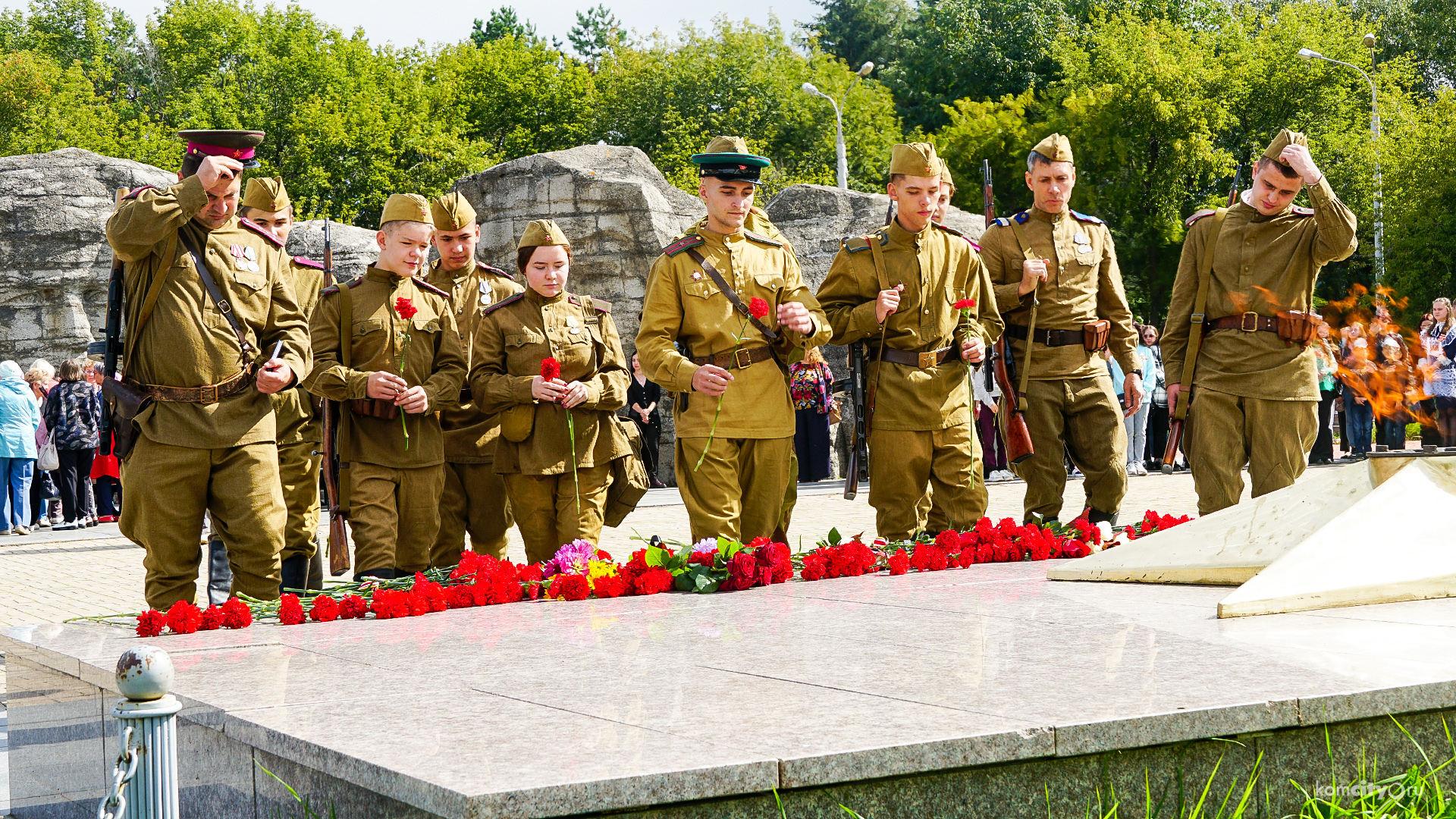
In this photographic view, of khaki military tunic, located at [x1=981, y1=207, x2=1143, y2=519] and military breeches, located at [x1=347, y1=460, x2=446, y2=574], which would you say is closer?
military breeches, located at [x1=347, y1=460, x2=446, y2=574]

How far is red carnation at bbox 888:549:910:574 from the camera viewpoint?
6180 millimetres

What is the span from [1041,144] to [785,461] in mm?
2434

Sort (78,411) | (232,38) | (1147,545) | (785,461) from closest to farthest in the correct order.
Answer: (1147,545) < (785,461) < (78,411) < (232,38)

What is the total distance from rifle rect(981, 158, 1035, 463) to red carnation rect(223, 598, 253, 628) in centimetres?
376

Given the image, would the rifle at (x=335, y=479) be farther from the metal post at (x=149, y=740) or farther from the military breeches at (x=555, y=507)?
the metal post at (x=149, y=740)

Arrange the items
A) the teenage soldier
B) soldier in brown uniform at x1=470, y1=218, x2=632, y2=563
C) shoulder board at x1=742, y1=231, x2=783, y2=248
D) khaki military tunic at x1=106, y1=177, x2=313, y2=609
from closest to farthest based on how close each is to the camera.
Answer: khaki military tunic at x1=106, y1=177, x2=313, y2=609
the teenage soldier
shoulder board at x1=742, y1=231, x2=783, y2=248
soldier in brown uniform at x1=470, y1=218, x2=632, y2=563

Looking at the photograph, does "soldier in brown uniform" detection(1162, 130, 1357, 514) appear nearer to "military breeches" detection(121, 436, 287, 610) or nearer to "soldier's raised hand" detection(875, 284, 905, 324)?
"soldier's raised hand" detection(875, 284, 905, 324)

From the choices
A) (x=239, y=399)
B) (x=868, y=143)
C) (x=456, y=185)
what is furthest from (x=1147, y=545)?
(x=868, y=143)

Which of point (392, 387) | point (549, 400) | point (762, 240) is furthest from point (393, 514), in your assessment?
point (762, 240)

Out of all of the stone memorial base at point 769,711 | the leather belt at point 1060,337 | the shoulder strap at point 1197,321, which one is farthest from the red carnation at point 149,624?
the shoulder strap at point 1197,321

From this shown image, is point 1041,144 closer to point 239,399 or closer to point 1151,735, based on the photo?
point 239,399

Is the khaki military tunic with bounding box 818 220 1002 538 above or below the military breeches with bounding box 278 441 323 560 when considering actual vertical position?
above

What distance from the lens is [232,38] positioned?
5462 centimetres

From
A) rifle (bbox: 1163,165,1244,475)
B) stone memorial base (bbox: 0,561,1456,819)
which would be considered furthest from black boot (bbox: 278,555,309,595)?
rifle (bbox: 1163,165,1244,475)
